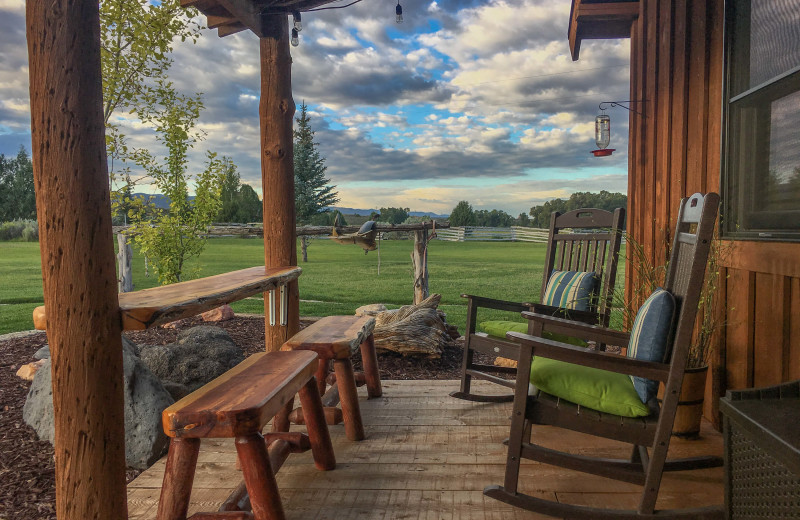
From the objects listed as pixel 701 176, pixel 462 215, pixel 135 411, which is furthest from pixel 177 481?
pixel 462 215

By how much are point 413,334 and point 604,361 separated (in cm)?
299

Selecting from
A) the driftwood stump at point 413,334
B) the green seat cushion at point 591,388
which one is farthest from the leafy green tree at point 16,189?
the green seat cushion at point 591,388

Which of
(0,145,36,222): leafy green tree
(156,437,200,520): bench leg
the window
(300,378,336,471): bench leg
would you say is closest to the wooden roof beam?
the window

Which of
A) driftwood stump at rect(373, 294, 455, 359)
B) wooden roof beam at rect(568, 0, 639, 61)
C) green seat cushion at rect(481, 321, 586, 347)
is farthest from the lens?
driftwood stump at rect(373, 294, 455, 359)

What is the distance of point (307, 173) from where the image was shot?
22922 millimetres

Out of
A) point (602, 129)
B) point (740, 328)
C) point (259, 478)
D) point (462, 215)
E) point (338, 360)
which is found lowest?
point (259, 478)

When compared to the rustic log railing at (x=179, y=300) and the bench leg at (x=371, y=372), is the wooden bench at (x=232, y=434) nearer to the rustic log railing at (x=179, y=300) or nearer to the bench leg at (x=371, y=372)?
the rustic log railing at (x=179, y=300)

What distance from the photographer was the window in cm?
215

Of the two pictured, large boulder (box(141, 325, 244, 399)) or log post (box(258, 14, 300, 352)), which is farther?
large boulder (box(141, 325, 244, 399))

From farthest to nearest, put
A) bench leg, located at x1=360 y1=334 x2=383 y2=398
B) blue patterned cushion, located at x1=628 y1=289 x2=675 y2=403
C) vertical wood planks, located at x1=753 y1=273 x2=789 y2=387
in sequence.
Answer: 1. bench leg, located at x1=360 y1=334 x2=383 y2=398
2. vertical wood planks, located at x1=753 y1=273 x2=789 y2=387
3. blue patterned cushion, located at x1=628 y1=289 x2=675 y2=403

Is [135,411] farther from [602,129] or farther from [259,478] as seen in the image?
[602,129]

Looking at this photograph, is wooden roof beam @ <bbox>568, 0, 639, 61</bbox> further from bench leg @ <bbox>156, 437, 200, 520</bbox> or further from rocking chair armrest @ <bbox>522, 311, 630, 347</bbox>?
bench leg @ <bbox>156, 437, 200, 520</bbox>

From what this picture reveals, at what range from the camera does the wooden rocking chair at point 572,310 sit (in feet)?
10.2

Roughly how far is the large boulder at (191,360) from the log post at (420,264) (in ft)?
9.69
